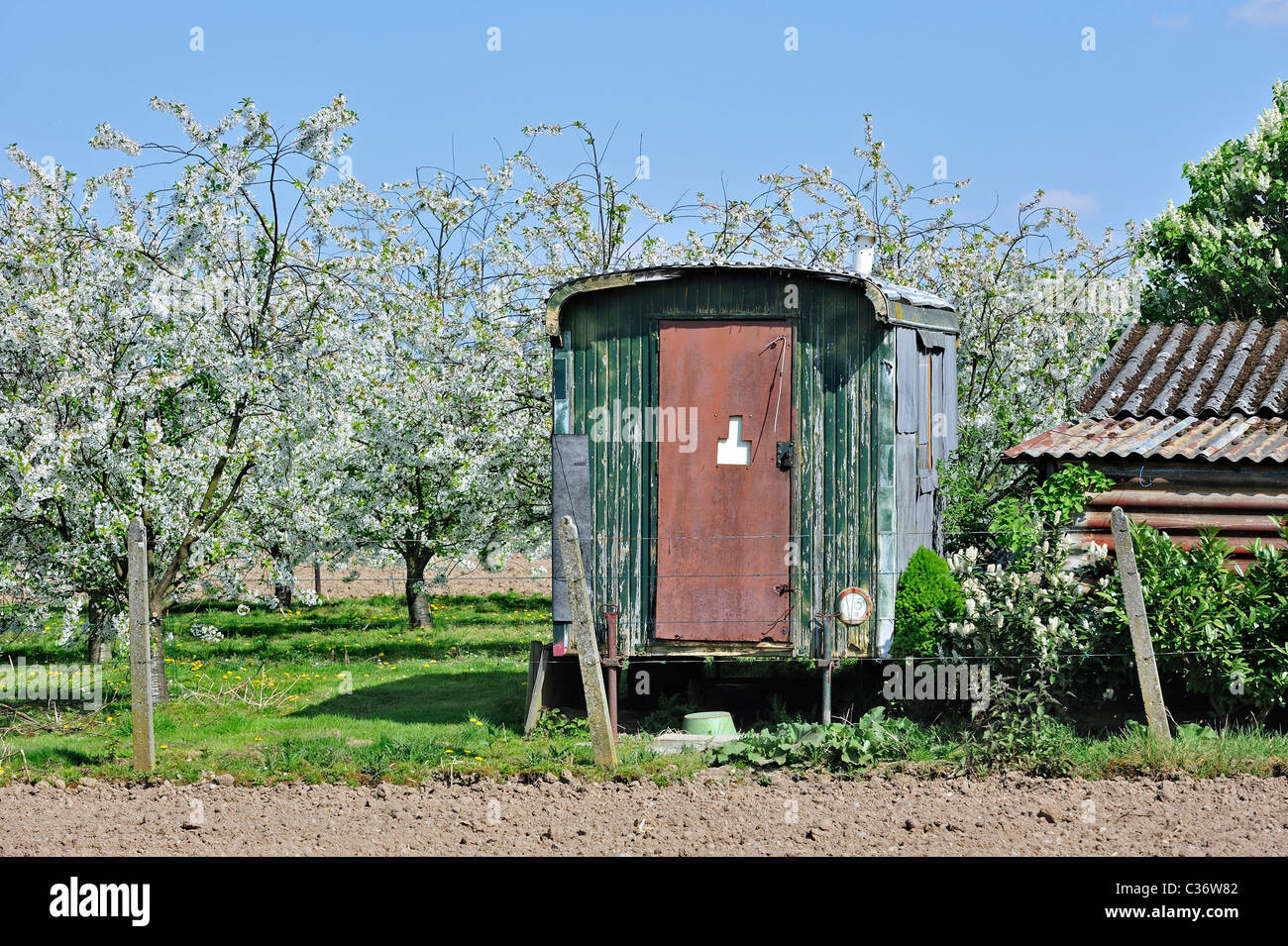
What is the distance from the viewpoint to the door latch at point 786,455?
9.72 m

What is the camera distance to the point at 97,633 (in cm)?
1210

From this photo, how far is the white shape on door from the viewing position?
9734 mm

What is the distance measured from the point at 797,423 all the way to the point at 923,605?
1796 millimetres

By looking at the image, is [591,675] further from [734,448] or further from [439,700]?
[439,700]

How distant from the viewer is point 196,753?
9117 millimetres

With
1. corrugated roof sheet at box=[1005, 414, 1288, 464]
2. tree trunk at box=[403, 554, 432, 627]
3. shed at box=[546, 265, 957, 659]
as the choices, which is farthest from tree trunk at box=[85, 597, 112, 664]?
corrugated roof sheet at box=[1005, 414, 1288, 464]

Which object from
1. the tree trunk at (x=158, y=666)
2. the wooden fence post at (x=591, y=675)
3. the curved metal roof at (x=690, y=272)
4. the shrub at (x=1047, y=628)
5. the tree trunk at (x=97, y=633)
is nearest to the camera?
the wooden fence post at (x=591, y=675)

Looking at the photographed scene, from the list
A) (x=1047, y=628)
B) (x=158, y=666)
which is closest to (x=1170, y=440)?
(x=1047, y=628)

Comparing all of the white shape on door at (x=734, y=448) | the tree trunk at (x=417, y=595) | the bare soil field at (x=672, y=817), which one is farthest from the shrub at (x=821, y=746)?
the tree trunk at (x=417, y=595)

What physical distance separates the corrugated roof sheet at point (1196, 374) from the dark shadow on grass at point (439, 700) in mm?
6209

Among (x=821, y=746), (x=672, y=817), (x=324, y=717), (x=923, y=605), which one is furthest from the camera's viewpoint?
(x=324, y=717)

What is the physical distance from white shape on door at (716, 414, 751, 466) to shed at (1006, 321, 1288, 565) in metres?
2.21

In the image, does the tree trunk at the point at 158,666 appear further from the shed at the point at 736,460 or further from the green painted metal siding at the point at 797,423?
the green painted metal siding at the point at 797,423

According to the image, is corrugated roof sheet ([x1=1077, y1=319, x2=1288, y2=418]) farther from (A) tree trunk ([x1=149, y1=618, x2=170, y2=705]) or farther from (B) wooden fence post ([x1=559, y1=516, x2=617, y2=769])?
(A) tree trunk ([x1=149, y1=618, x2=170, y2=705])
